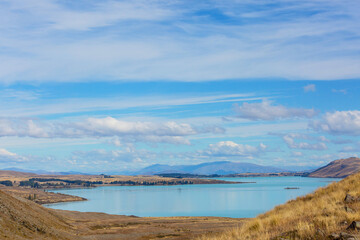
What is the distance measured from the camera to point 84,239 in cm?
3838

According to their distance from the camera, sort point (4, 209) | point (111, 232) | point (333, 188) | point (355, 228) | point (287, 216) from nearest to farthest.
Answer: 1. point (355, 228)
2. point (287, 216)
3. point (333, 188)
4. point (4, 209)
5. point (111, 232)

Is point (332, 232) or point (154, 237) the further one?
point (154, 237)

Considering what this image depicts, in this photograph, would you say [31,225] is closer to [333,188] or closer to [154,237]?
[154,237]

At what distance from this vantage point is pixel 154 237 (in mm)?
39500

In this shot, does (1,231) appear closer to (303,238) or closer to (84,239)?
(84,239)

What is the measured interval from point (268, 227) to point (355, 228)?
464 centimetres

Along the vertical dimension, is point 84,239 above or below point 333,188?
below

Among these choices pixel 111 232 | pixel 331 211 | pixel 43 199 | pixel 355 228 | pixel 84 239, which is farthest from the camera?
pixel 43 199

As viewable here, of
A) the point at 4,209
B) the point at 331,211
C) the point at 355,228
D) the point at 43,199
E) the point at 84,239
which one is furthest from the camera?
the point at 43,199

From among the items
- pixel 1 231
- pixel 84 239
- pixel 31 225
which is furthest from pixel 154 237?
pixel 1 231

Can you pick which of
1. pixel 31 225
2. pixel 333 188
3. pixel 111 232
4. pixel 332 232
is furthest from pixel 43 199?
pixel 332 232

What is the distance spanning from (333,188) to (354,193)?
5.63 meters

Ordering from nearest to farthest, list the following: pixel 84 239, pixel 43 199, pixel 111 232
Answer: pixel 84 239 < pixel 111 232 < pixel 43 199

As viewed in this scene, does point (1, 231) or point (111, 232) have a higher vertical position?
point (1, 231)
